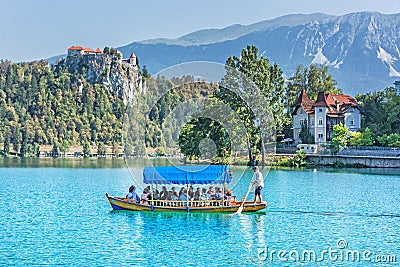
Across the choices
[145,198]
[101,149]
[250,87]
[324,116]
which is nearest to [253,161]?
[250,87]

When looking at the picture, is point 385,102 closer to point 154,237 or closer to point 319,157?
point 319,157

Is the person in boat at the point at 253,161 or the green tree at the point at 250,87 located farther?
the person in boat at the point at 253,161

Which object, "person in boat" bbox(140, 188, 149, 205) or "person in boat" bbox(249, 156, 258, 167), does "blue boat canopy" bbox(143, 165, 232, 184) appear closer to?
"person in boat" bbox(140, 188, 149, 205)

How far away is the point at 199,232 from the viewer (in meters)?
30.9

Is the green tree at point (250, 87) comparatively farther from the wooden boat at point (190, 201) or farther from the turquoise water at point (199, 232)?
the wooden boat at point (190, 201)

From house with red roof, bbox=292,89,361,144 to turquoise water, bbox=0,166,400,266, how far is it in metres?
48.0

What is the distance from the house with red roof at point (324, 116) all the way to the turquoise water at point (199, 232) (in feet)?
158

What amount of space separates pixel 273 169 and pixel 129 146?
2838 cm

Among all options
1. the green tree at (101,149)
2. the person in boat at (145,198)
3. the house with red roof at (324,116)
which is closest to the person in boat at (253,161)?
the house with red roof at (324,116)

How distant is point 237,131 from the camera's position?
70188 mm

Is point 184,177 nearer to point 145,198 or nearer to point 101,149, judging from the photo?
point 145,198

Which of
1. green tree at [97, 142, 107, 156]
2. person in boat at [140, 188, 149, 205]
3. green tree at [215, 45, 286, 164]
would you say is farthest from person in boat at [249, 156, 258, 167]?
green tree at [97, 142, 107, 156]

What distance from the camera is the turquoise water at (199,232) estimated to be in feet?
84.3

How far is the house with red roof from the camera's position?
95.8 metres
